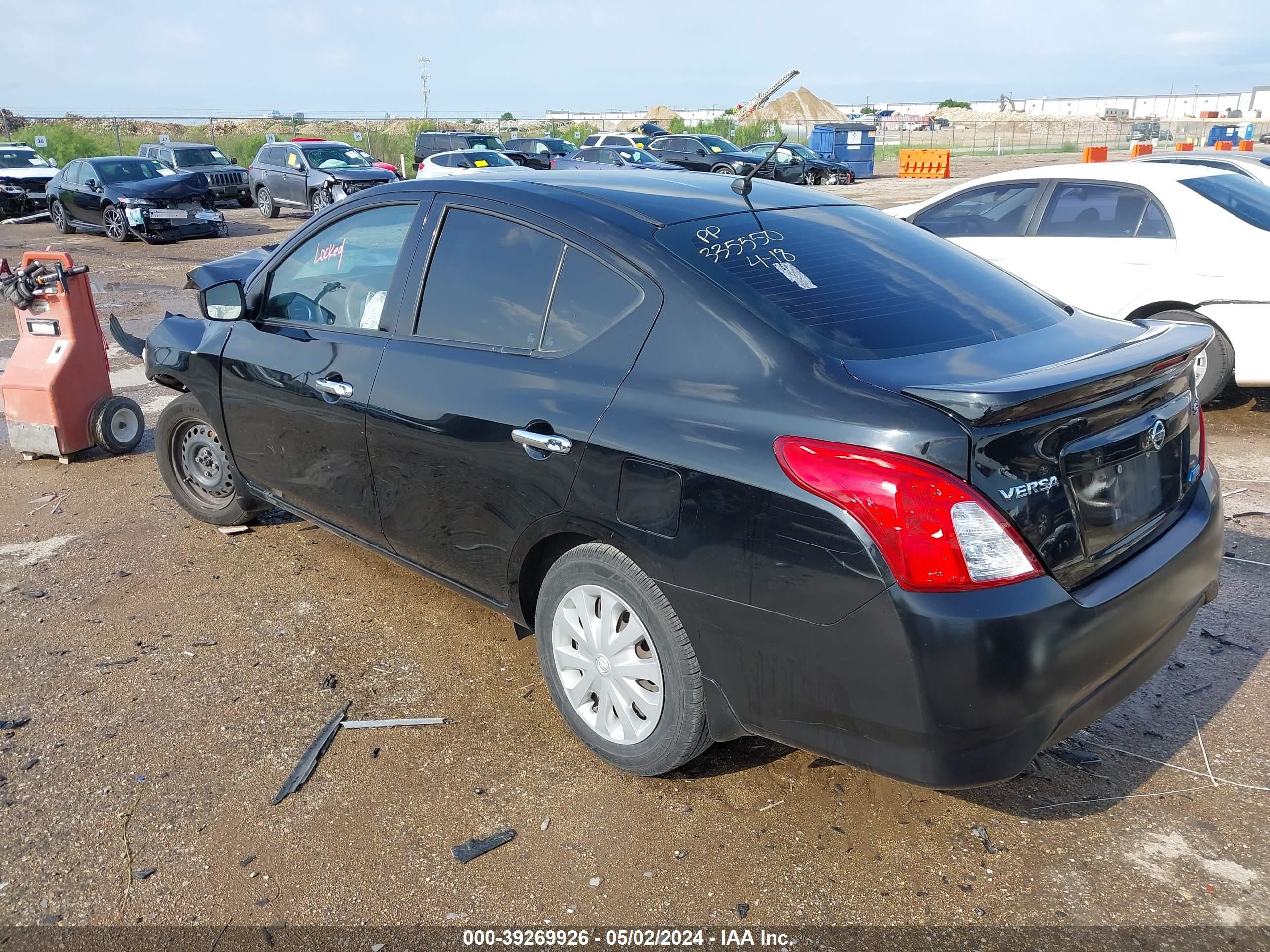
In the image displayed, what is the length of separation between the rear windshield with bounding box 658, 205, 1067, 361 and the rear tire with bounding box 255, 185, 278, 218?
23066 mm

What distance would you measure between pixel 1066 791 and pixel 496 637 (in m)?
2.21

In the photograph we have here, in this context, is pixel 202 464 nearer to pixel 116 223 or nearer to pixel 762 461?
pixel 762 461

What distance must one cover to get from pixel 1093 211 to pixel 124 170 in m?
18.8

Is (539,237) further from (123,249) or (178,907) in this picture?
(123,249)

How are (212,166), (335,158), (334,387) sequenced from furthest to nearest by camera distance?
(212,166)
(335,158)
(334,387)

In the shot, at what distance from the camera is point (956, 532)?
237cm

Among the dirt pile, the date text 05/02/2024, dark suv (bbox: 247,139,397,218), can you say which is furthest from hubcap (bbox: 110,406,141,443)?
the dirt pile

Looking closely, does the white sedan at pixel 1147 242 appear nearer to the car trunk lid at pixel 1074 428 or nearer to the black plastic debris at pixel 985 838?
the car trunk lid at pixel 1074 428

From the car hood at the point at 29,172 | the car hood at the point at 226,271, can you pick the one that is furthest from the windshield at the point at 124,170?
the car hood at the point at 226,271

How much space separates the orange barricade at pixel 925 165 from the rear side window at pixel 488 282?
3322cm

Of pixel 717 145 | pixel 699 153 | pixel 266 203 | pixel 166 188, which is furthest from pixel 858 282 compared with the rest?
pixel 717 145

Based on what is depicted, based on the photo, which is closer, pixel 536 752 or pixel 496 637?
pixel 536 752

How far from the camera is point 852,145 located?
39594mm

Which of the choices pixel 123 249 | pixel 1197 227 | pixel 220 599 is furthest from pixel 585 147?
pixel 220 599
